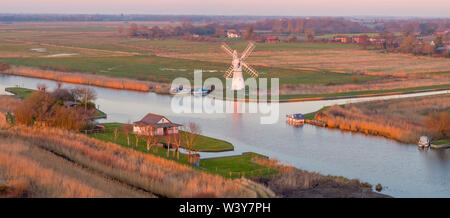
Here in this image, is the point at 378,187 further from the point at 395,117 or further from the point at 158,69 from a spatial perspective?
the point at 158,69

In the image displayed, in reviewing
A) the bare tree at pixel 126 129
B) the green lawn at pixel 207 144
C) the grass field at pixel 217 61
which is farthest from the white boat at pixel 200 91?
the green lawn at pixel 207 144

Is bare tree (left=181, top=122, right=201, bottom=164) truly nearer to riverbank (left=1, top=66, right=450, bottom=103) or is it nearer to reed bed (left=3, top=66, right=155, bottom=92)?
riverbank (left=1, top=66, right=450, bottom=103)

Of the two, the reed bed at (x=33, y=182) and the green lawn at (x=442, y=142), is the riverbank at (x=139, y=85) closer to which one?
the green lawn at (x=442, y=142)

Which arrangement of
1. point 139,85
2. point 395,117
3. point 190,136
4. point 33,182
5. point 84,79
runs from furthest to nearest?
point 84,79
point 139,85
point 395,117
point 190,136
point 33,182

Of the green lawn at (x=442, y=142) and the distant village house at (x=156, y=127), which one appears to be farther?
the distant village house at (x=156, y=127)

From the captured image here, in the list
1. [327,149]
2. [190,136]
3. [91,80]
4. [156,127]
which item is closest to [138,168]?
[190,136]
